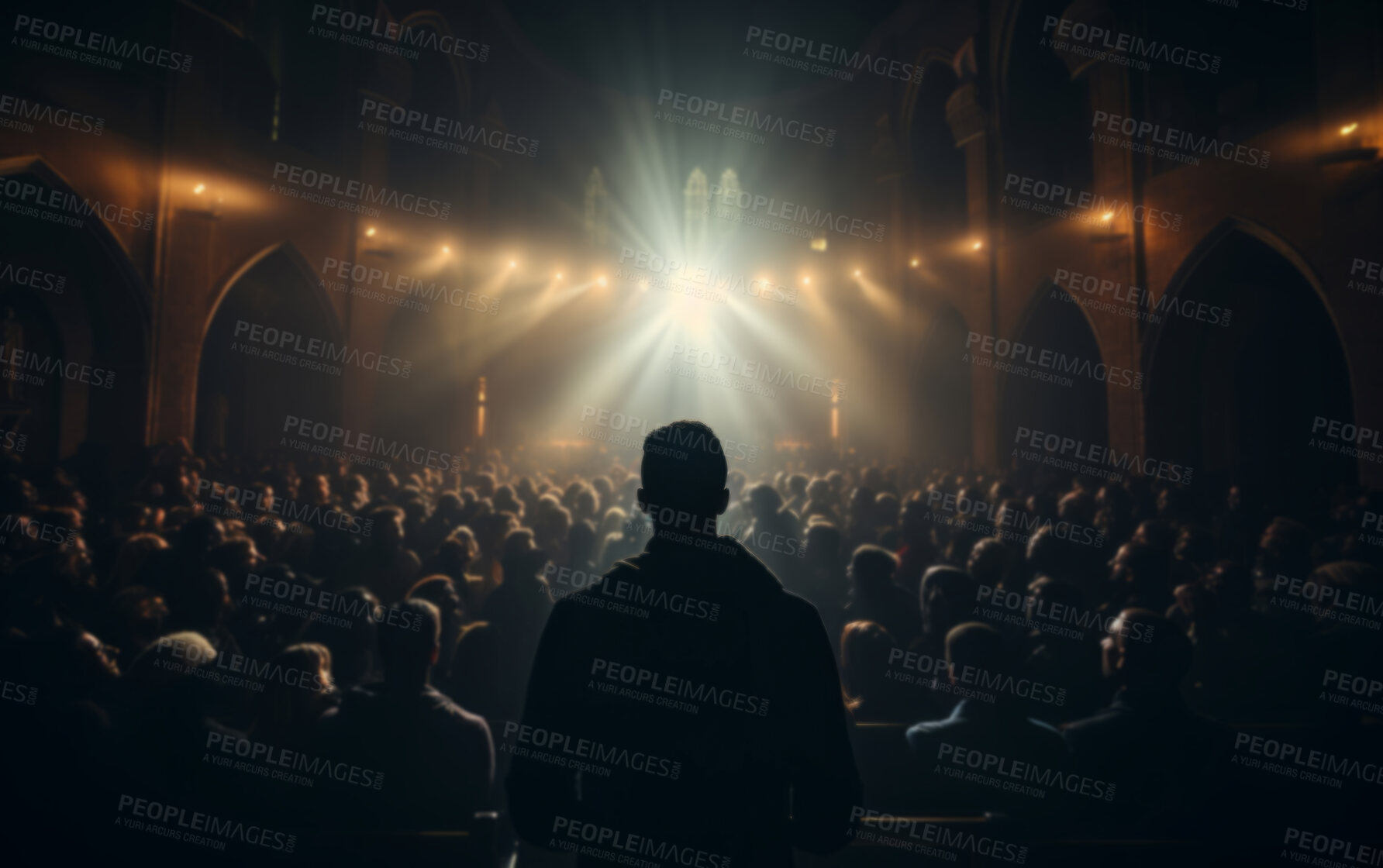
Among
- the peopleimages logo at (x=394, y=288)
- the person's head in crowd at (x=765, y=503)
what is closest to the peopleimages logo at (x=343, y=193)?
the peopleimages logo at (x=394, y=288)

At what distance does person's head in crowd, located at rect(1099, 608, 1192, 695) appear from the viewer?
2740 millimetres

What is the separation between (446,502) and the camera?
302 inches

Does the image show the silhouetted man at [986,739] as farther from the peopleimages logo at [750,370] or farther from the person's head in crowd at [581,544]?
the peopleimages logo at [750,370]

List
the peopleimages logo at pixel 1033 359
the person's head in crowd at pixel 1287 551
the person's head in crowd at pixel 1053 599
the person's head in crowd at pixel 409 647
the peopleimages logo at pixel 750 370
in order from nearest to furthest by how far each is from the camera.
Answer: the person's head in crowd at pixel 409 647 < the person's head in crowd at pixel 1053 599 < the person's head in crowd at pixel 1287 551 < the peopleimages logo at pixel 1033 359 < the peopleimages logo at pixel 750 370

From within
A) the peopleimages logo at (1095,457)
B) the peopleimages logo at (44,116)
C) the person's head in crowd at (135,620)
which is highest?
the peopleimages logo at (44,116)

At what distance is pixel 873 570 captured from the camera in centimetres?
433

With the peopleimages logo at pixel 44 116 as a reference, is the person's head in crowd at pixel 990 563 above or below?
below

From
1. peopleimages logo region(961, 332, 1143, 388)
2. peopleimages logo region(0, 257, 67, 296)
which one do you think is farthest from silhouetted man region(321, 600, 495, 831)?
peopleimages logo region(961, 332, 1143, 388)

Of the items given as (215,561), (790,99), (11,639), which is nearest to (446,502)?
(215,561)

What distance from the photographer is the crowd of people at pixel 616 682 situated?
2.44 metres

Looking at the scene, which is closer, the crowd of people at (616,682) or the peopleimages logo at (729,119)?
the crowd of people at (616,682)

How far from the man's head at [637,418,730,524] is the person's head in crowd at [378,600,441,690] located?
4.57ft

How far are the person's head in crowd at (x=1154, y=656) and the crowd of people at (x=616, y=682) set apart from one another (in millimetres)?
11

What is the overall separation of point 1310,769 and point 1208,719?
18.2 inches
